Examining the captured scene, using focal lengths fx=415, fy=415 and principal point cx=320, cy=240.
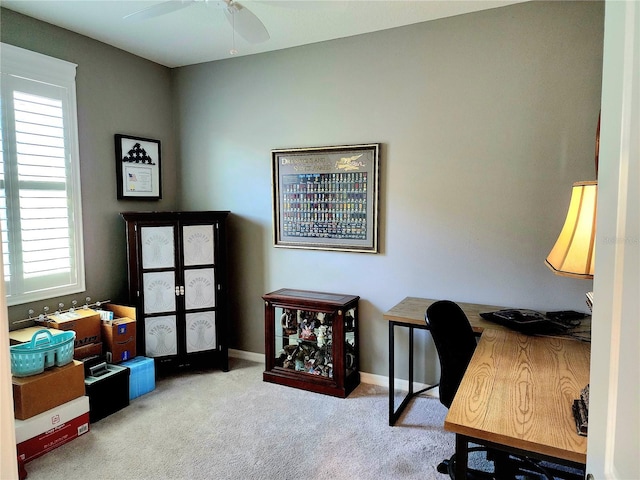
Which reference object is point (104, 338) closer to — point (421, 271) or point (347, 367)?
point (347, 367)

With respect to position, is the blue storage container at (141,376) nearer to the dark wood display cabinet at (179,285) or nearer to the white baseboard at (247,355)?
the dark wood display cabinet at (179,285)

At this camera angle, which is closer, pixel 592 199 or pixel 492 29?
pixel 592 199

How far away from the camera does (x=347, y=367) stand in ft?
10.7

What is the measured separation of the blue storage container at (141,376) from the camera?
10.2ft

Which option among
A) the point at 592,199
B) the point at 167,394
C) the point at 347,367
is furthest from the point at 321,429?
the point at 592,199

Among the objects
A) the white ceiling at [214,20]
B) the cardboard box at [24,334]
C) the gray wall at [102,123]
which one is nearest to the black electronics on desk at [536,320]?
the white ceiling at [214,20]

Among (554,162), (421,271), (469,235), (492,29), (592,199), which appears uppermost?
(492,29)

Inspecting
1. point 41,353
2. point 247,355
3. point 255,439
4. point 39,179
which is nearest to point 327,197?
point 247,355

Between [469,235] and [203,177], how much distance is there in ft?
8.14

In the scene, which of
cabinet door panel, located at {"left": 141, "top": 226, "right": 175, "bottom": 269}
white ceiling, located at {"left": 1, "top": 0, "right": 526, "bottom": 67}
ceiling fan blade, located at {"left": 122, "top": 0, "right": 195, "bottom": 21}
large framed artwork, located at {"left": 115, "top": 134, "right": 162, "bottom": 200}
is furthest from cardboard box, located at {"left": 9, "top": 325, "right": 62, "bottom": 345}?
white ceiling, located at {"left": 1, "top": 0, "right": 526, "bottom": 67}

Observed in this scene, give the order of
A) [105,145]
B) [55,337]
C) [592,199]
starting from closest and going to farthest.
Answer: [592,199]
[55,337]
[105,145]

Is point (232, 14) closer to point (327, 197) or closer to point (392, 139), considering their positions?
point (392, 139)

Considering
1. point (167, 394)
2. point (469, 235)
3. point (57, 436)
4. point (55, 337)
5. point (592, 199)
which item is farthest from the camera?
point (167, 394)

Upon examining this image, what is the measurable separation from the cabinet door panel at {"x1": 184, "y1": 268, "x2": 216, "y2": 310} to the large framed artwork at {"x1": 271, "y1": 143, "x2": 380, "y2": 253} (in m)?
0.65
